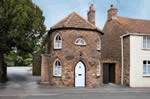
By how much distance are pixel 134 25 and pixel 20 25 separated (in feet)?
42.5

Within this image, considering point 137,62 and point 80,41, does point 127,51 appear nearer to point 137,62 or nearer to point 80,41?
point 137,62

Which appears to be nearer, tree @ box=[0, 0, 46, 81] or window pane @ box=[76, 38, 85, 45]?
tree @ box=[0, 0, 46, 81]

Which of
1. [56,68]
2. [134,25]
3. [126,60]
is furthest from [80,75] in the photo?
[134,25]

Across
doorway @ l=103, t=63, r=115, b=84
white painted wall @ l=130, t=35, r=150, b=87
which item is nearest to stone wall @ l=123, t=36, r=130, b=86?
white painted wall @ l=130, t=35, r=150, b=87

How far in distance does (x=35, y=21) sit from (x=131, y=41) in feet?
33.4

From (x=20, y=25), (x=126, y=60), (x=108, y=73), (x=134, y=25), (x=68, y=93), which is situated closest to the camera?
(x=68, y=93)

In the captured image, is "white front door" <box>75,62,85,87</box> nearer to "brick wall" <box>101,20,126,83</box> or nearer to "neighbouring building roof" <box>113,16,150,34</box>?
"brick wall" <box>101,20,126,83</box>

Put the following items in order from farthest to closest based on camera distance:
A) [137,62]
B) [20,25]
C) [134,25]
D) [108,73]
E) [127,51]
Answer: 1. [108,73]
2. [134,25]
3. [127,51]
4. [137,62]
5. [20,25]

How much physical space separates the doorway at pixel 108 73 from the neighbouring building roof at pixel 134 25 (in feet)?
15.9

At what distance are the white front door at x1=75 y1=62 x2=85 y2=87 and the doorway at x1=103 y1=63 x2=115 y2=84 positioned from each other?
4920 millimetres

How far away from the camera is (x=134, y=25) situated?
19.8 metres

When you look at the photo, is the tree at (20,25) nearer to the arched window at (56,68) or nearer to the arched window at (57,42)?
the arched window at (57,42)

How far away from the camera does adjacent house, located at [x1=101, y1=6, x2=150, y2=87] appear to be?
17.6 m

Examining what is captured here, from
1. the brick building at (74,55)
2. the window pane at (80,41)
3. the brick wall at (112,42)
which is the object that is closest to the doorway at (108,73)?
the brick wall at (112,42)
